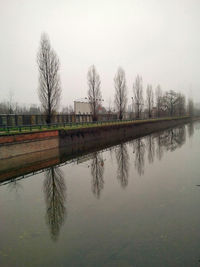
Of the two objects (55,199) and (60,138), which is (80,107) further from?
(55,199)

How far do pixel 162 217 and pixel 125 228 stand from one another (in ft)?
4.94

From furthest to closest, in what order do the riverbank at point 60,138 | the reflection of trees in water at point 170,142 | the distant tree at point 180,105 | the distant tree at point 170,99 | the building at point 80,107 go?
1. the distant tree at point 180,105
2. the distant tree at point 170,99
3. the building at point 80,107
4. the reflection of trees in water at point 170,142
5. the riverbank at point 60,138

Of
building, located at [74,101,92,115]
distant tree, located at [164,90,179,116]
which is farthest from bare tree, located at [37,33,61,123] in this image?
distant tree, located at [164,90,179,116]

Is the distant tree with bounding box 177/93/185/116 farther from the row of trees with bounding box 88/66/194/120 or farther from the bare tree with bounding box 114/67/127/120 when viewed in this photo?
the bare tree with bounding box 114/67/127/120

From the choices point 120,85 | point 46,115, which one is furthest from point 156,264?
point 120,85

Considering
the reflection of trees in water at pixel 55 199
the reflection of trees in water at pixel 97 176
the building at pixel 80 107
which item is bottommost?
the reflection of trees in water at pixel 55 199

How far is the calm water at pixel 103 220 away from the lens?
16.0 ft

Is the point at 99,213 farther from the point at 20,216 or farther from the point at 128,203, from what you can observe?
the point at 20,216

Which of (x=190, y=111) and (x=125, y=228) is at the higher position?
(x=190, y=111)

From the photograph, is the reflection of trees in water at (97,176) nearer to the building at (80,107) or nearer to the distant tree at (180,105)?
the building at (80,107)

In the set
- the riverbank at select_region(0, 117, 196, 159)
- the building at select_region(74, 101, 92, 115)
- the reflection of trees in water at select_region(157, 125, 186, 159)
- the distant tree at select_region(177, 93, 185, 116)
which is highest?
the distant tree at select_region(177, 93, 185, 116)

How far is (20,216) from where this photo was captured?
7285mm

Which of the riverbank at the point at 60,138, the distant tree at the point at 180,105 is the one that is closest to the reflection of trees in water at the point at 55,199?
the riverbank at the point at 60,138

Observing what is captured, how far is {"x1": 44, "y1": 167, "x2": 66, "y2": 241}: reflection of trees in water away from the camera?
260 inches
